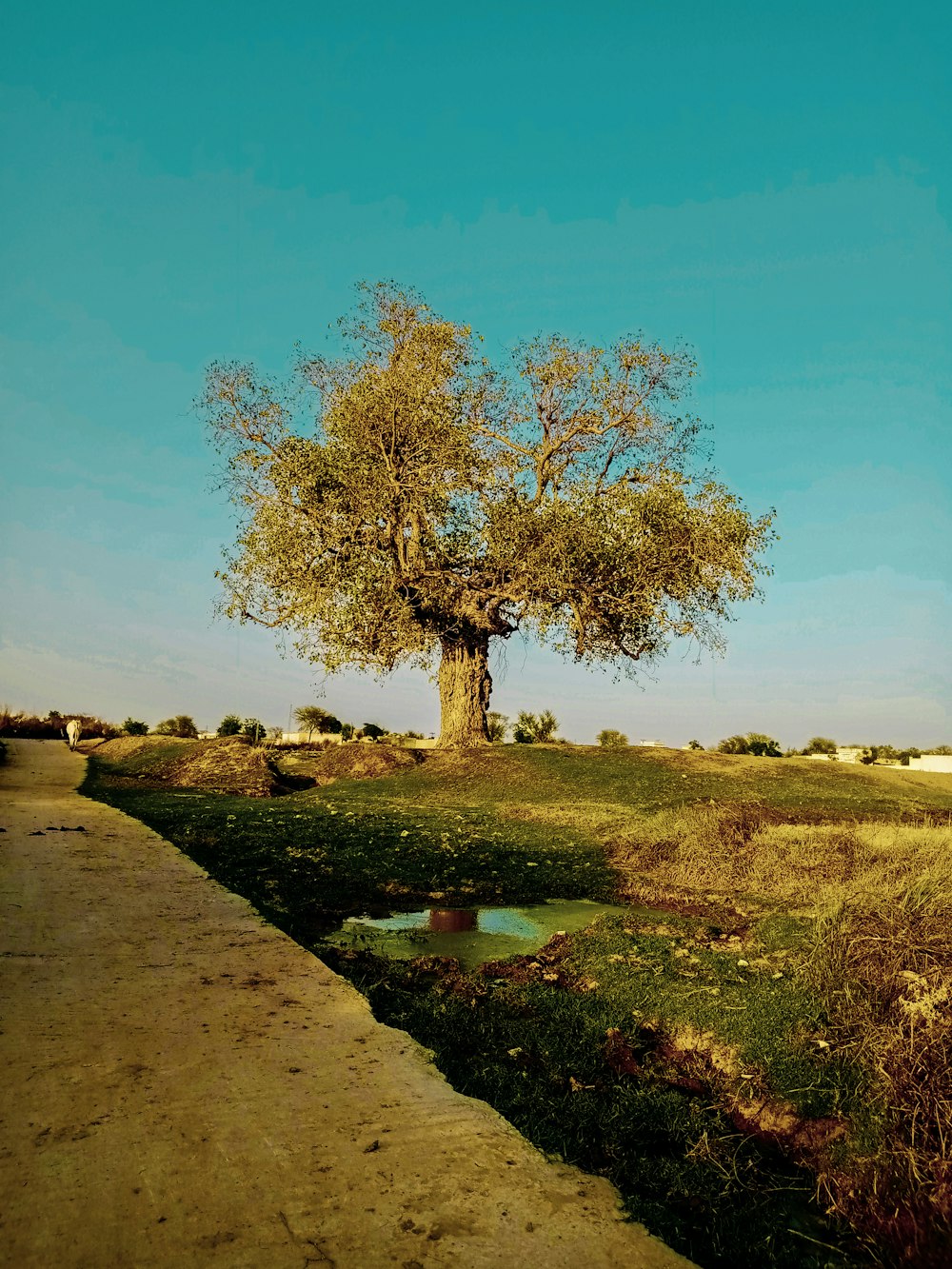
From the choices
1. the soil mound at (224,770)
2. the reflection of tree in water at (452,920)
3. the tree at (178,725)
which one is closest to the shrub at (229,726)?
the tree at (178,725)

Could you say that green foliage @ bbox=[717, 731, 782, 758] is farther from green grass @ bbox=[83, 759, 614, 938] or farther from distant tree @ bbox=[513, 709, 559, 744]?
green grass @ bbox=[83, 759, 614, 938]

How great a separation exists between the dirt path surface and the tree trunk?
2356cm

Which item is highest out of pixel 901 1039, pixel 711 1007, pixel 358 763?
pixel 358 763

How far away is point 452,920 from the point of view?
30.3 feet

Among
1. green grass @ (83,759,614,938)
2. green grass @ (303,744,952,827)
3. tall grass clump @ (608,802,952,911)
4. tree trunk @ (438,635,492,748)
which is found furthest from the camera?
tree trunk @ (438,635,492,748)

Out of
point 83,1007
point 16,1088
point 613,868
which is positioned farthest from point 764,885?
point 16,1088

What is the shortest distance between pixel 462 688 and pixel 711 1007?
24.5 metres

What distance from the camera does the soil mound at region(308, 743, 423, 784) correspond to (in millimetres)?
25922

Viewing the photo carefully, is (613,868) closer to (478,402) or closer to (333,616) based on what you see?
(333,616)

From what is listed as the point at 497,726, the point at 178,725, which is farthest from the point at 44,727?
the point at 497,726

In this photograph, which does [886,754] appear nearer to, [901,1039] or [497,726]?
[497,726]

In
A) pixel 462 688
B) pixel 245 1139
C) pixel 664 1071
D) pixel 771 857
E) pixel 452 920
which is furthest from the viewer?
pixel 462 688

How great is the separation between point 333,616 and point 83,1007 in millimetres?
22810

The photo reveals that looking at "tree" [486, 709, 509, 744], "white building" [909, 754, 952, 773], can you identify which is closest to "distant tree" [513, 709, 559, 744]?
"tree" [486, 709, 509, 744]
